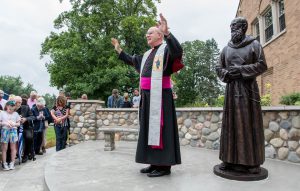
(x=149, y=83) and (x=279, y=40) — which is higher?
(x=279, y=40)

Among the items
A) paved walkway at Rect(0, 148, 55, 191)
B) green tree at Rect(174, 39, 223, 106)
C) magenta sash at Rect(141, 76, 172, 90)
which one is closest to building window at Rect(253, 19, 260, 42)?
magenta sash at Rect(141, 76, 172, 90)

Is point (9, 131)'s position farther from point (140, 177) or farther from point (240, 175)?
point (240, 175)

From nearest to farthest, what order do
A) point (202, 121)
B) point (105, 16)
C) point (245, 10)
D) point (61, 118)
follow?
point (202, 121)
point (61, 118)
point (245, 10)
point (105, 16)

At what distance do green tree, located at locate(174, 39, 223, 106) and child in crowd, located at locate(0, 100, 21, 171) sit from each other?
38.5 metres

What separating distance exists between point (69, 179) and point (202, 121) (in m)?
4.14

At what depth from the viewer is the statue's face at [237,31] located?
407 cm

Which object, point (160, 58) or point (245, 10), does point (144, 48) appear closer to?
point (245, 10)

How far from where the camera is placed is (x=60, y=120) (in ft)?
25.4

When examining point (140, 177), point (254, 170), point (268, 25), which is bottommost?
point (140, 177)

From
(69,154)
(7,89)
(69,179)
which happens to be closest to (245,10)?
(69,154)

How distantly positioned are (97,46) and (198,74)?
28.4 m

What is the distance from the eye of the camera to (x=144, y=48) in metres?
22.5

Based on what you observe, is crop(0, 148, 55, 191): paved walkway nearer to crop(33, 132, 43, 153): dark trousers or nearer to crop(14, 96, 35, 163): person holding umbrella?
crop(14, 96, 35, 163): person holding umbrella

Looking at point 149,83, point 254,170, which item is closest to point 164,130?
point 149,83
